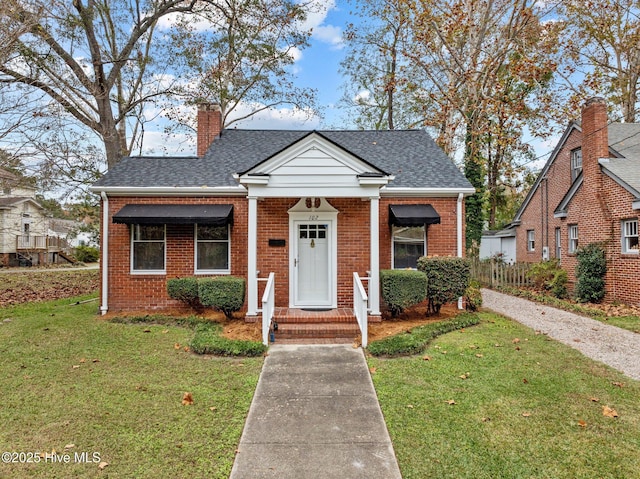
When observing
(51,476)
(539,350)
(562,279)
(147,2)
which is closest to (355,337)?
(539,350)

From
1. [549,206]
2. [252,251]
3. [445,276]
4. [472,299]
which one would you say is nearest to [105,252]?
[252,251]

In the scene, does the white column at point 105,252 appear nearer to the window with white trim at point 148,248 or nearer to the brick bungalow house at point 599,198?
the window with white trim at point 148,248

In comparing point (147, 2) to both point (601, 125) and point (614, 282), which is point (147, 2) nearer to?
point (601, 125)

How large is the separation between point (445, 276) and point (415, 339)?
2443mm

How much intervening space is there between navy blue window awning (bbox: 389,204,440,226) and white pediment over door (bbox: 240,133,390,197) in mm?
1380

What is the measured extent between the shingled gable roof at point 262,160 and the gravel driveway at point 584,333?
398 centimetres

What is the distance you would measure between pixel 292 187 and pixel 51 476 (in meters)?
6.34

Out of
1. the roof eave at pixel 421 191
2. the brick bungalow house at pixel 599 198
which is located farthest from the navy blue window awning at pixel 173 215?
the brick bungalow house at pixel 599 198

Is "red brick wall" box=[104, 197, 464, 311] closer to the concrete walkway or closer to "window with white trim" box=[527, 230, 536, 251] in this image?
the concrete walkway

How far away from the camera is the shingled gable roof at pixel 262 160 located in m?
10.1

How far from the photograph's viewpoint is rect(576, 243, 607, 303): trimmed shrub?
12.1 meters

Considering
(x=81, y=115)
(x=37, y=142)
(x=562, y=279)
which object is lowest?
(x=562, y=279)

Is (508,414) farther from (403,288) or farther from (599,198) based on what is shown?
(599,198)

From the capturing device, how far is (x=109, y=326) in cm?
845
